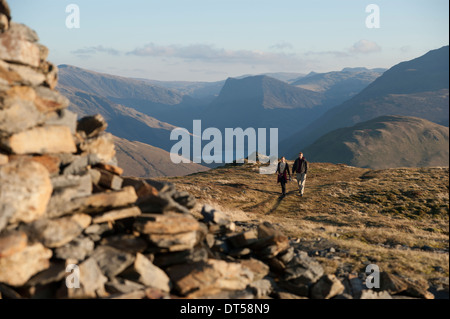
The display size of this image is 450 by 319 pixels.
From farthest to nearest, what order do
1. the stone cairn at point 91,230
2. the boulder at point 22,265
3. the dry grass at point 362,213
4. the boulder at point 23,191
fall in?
the dry grass at point 362,213 → the boulder at point 23,191 → the stone cairn at point 91,230 → the boulder at point 22,265

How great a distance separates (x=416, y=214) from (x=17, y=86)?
36104 millimetres

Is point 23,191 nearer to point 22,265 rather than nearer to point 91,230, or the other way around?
point 22,265

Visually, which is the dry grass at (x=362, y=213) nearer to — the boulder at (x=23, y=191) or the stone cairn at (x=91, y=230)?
the stone cairn at (x=91, y=230)

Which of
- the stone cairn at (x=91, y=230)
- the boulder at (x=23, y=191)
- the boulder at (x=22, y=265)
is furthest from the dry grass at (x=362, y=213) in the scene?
the boulder at (x=23, y=191)

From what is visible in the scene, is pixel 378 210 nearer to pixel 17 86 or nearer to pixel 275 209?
pixel 275 209

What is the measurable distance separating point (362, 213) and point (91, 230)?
1170 inches

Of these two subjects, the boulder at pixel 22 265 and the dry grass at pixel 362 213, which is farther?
the dry grass at pixel 362 213

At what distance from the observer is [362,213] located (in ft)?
122

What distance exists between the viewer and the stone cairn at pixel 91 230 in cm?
1255

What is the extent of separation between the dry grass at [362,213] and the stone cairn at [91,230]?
4.53m

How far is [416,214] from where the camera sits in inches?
1458

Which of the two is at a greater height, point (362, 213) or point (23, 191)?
point (23, 191)

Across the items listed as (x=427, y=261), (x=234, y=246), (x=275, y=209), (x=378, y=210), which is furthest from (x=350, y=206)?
(x=234, y=246)

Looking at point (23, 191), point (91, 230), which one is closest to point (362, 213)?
point (91, 230)
